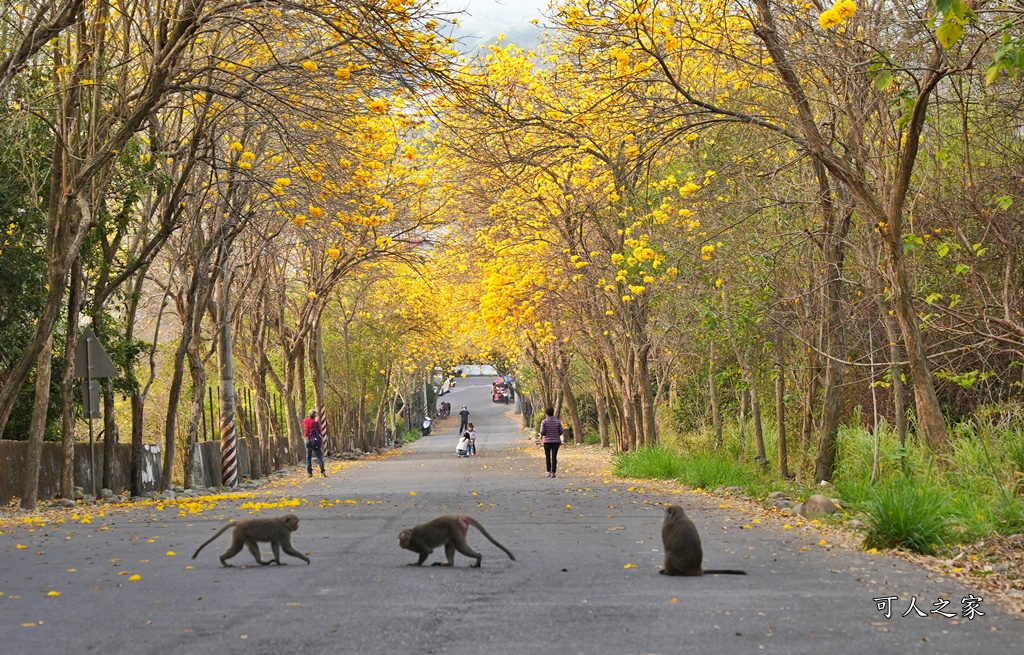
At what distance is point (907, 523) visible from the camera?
10.3m

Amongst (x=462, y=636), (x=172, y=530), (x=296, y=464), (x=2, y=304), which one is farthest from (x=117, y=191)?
(x=296, y=464)

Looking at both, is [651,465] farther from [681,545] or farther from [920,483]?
[681,545]

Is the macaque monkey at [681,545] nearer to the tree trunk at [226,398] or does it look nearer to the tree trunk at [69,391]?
the tree trunk at [69,391]

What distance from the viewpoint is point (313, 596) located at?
8.06m

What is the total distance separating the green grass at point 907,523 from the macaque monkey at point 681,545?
2510 millimetres

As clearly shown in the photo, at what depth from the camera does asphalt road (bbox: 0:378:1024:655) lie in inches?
254

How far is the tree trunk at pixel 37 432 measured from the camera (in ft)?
56.1

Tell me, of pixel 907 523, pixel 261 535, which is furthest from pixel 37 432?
pixel 907 523

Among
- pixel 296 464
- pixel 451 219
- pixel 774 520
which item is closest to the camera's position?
pixel 774 520

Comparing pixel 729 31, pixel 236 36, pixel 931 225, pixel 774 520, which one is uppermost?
pixel 236 36

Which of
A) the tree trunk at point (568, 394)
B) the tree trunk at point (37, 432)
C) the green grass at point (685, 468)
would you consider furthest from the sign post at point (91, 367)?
the tree trunk at point (568, 394)

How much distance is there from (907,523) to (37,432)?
12851 mm

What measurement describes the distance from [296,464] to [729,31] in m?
29.0

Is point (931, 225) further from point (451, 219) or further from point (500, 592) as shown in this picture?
point (451, 219)
